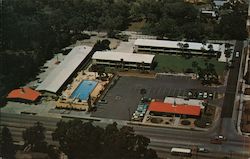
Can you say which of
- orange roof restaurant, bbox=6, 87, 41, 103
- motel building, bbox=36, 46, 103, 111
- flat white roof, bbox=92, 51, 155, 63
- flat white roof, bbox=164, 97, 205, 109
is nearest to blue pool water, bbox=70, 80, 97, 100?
motel building, bbox=36, 46, 103, 111

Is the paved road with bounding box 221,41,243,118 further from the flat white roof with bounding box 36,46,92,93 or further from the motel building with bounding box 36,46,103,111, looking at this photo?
the flat white roof with bounding box 36,46,92,93

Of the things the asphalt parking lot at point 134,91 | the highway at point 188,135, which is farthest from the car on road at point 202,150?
the asphalt parking lot at point 134,91

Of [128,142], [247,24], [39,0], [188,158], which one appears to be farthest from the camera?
[39,0]

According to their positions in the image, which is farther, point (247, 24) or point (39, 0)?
point (39, 0)

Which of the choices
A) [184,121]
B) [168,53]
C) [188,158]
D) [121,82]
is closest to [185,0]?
[168,53]

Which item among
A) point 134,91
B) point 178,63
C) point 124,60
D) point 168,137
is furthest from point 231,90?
point 124,60

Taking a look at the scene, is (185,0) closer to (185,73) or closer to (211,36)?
(211,36)

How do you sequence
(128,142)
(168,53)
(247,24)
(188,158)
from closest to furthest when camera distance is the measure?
(128,142)
(188,158)
(168,53)
(247,24)
